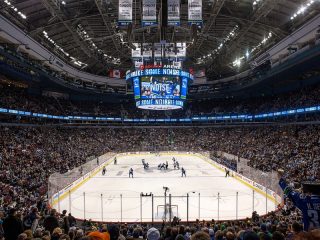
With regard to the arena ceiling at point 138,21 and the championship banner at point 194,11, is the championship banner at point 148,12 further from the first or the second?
the arena ceiling at point 138,21

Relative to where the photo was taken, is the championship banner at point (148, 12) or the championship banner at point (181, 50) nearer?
the championship banner at point (148, 12)

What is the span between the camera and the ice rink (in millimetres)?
16859

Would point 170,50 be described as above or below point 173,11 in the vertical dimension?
below

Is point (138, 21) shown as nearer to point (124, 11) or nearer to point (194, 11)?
point (124, 11)

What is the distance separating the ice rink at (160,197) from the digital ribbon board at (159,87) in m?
7.10

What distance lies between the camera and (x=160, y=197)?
2008 cm

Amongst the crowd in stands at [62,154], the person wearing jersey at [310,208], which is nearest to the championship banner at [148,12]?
the crowd in stands at [62,154]

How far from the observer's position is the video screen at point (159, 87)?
98.7 feet

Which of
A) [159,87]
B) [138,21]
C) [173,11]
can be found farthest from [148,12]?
[138,21]

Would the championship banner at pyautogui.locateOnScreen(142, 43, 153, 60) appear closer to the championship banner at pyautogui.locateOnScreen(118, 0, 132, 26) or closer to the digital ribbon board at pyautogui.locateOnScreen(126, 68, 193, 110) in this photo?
the digital ribbon board at pyautogui.locateOnScreen(126, 68, 193, 110)

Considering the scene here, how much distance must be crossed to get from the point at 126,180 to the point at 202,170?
974 centimetres

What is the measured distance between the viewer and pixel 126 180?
91.6ft

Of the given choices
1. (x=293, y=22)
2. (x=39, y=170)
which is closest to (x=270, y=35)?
(x=293, y=22)

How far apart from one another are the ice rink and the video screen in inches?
305
